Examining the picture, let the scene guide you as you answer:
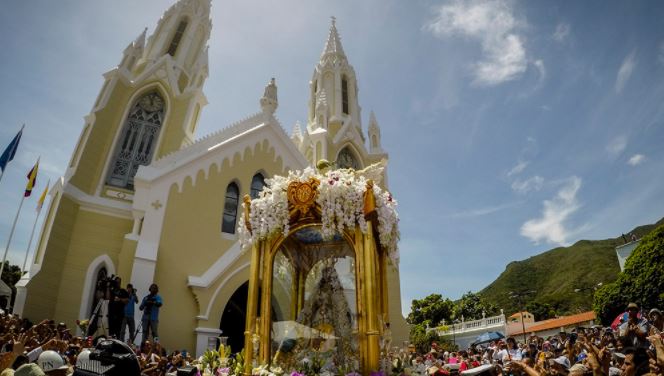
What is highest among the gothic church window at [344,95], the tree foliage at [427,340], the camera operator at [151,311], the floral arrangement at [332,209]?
the gothic church window at [344,95]

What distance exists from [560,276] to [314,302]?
113060 millimetres

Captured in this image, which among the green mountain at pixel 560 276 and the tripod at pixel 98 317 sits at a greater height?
the green mountain at pixel 560 276

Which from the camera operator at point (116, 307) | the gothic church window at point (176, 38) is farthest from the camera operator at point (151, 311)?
the gothic church window at point (176, 38)

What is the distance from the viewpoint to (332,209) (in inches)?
251

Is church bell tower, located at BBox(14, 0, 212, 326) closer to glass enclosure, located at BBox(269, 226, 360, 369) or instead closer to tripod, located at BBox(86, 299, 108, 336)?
tripod, located at BBox(86, 299, 108, 336)

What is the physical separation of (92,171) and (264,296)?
46.9 ft

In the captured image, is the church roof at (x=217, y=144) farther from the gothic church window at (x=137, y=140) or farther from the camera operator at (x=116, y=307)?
the camera operator at (x=116, y=307)

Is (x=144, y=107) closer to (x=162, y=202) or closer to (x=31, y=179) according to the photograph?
(x=31, y=179)

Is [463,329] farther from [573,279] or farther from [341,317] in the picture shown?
[573,279]

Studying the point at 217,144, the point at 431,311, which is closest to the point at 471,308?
the point at 431,311

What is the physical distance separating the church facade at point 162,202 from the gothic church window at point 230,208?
1.7 inches

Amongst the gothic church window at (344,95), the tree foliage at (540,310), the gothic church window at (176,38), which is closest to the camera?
Answer: the gothic church window at (176,38)

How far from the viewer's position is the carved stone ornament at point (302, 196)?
662cm

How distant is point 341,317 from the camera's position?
6.63 metres
